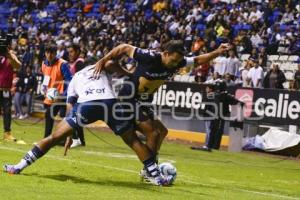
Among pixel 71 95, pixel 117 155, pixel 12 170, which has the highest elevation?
pixel 71 95

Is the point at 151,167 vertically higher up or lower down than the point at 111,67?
lower down

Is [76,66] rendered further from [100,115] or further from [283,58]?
[283,58]

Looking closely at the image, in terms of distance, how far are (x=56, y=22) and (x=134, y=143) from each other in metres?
28.9

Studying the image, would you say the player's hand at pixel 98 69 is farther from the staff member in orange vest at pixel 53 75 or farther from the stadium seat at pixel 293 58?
the stadium seat at pixel 293 58

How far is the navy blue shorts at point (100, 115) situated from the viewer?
10109 mm

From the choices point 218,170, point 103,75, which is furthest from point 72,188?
point 218,170

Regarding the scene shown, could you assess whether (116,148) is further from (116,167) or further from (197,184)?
(197,184)

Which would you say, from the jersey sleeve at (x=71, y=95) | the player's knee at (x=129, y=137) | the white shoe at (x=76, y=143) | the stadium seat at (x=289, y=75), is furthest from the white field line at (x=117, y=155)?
the stadium seat at (x=289, y=75)

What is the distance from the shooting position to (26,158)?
10.2 m

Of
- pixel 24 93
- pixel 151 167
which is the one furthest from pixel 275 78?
pixel 151 167

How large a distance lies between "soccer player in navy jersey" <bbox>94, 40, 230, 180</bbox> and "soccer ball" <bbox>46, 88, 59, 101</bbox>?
399cm

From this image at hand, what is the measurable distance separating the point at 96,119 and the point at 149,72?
1206 mm

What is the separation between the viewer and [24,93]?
27.4 m

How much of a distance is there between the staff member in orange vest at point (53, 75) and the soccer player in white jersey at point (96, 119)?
5.45 m
